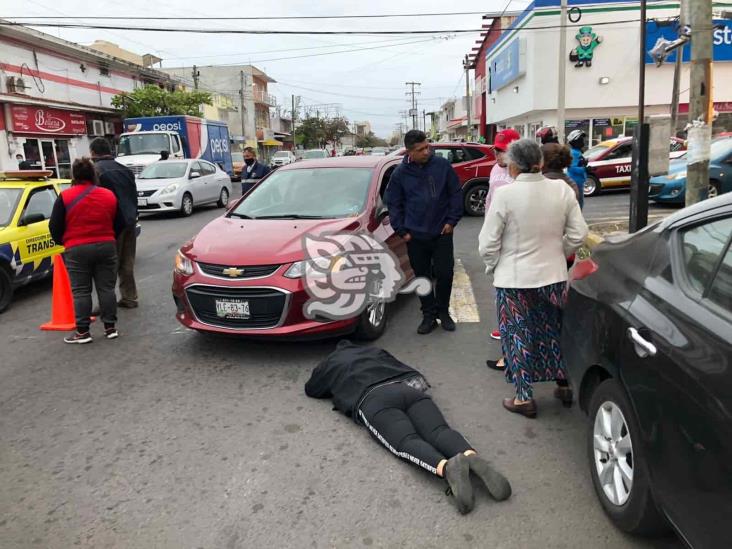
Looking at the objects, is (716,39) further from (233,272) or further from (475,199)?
(233,272)

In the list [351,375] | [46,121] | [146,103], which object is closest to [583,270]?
[351,375]

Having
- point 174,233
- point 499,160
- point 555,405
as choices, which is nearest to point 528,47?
point 174,233

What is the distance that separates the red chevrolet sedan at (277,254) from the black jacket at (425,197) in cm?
38

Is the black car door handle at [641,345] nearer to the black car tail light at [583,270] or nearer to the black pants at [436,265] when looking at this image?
the black car tail light at [583,270]

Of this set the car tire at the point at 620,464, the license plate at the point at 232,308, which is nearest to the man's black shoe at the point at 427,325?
the license plate at the point at 232,308

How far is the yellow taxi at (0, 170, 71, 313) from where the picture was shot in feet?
21.6

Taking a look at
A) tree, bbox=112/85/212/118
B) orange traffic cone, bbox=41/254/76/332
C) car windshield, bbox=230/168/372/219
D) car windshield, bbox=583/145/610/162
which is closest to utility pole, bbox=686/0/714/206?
car windshield, bbox=230/168/372/219

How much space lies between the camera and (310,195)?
5.86 meters

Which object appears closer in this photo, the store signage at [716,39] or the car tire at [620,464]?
the car tire at [620,464]

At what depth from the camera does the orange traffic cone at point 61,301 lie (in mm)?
5781

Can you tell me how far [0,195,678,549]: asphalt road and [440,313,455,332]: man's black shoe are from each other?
18 cm

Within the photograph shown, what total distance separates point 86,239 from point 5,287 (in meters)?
2.01

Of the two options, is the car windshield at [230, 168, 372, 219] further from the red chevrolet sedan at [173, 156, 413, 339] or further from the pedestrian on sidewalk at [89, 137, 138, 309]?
the pedestrian on sidewalk at [89, 137, 138, 309]

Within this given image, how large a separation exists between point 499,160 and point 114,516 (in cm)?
376
